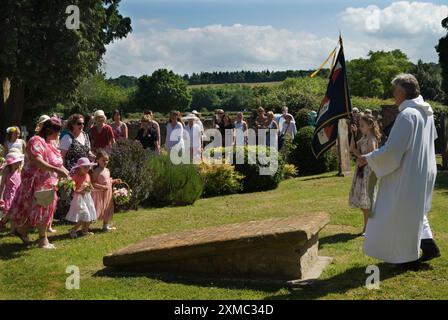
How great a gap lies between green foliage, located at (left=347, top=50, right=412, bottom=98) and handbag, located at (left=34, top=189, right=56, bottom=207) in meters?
81.4

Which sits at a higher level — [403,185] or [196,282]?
[403,185]

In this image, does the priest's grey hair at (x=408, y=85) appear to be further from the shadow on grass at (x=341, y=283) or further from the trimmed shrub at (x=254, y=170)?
the trimmed shrub at (x=254, y=170)

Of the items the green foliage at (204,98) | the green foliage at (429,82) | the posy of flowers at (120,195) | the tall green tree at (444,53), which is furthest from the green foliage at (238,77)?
the posy of flowers at (120,195)

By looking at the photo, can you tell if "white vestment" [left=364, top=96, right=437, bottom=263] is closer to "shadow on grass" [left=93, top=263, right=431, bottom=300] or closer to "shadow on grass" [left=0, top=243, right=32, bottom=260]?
"shadow on grass" [left=93, top=263, right=431, bottom=300]

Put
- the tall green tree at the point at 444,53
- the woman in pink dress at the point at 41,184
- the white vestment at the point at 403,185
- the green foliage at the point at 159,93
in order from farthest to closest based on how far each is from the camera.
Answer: the green foliage at the point at 159,93, the tall green tree at the point at 444,53, the woman in pink dress at the point at 41,184, the white vestment at the point at 403,185

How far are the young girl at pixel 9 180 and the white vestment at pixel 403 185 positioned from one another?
19.3 feet

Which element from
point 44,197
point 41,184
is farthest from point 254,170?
point 44,197

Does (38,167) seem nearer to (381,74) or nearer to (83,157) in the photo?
(83,157)

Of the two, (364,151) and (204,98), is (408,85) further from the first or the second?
(204,98)

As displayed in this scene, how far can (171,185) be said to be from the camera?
11.9 m

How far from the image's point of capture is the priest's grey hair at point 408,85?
6.16 meters

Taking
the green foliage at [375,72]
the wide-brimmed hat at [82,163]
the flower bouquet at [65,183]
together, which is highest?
the green foliage at [375,72]

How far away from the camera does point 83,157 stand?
9.35 metres

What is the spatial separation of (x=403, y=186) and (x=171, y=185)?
666 cm
